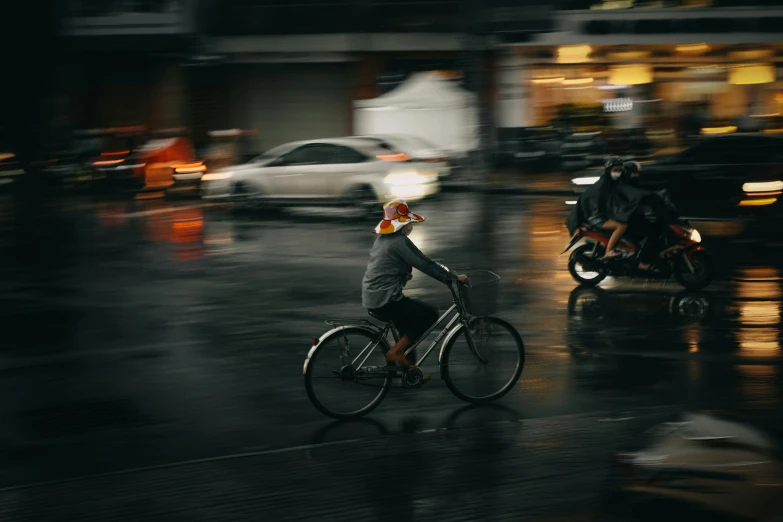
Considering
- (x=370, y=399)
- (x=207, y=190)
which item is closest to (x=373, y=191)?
(x=207, y=190)

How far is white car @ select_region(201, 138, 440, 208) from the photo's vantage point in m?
21.6

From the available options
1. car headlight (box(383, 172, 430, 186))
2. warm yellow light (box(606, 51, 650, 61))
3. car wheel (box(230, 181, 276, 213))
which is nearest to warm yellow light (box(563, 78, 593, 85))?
warm yellow light (box(606, 51, 650, 61))

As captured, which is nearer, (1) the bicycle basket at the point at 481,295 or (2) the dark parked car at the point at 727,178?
(1) the bicycle basket at the point at 481,295

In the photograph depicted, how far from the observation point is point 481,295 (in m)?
8.05

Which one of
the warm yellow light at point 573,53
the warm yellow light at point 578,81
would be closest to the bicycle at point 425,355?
the warm yellow light at point 573,53

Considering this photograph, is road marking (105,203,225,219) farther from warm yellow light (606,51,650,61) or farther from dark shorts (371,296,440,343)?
warm yellow light (606,51,650,61)

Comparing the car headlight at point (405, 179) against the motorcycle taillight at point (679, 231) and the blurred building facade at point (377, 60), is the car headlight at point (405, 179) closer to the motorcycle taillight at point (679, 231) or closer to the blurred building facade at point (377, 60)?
the blurred building facade at point (377, 60)

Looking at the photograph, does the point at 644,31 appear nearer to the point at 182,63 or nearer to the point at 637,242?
the point at 182,63

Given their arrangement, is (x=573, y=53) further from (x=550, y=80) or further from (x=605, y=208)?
(x=605, y=208)

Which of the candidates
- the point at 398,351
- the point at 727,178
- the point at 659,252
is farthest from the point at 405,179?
the point at 398,351

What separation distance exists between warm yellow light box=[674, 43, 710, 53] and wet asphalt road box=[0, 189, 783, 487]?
16093 millimetres

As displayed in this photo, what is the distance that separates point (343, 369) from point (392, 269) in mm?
869

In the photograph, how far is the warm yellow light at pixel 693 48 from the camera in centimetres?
3297

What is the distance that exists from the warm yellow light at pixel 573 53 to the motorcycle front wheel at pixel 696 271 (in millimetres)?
22152
